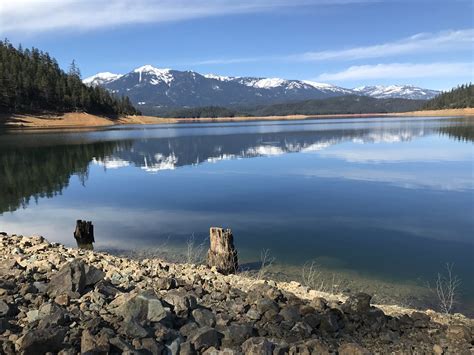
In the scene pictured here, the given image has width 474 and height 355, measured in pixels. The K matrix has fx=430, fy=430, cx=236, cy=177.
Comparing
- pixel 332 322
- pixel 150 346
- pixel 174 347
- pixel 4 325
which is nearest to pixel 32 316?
pixel 4 325

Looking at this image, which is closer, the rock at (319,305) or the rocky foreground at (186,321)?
the rocky foreground at (186,321)

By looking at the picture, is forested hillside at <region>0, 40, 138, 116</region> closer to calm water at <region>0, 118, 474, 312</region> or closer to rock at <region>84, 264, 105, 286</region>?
calm water at <region>0, 118, 474, 312</region>

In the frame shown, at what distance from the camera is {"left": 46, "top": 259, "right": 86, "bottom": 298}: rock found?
25.0 ft

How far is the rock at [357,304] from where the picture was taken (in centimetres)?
771

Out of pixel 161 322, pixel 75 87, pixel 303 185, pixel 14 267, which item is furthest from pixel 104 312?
pixel 75 87

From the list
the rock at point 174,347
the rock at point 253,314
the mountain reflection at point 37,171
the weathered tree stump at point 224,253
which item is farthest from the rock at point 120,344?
the mountain reflection at point 37,171

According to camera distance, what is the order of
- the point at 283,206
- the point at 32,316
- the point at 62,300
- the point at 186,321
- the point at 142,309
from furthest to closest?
the point at 283,206 < the point at 62,300 < the point at 186,321 < the point at 142,309 < the point at 32,316

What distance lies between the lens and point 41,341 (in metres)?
5.61

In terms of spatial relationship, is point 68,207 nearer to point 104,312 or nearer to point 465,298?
point 104,312

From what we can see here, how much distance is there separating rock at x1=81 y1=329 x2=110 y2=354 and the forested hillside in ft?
400

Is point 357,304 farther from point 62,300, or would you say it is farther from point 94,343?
point 62,300

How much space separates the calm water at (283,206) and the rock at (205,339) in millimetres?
7173

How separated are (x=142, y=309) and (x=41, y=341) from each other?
5.44ft

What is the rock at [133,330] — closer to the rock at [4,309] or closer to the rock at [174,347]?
the rock at [174,347]
